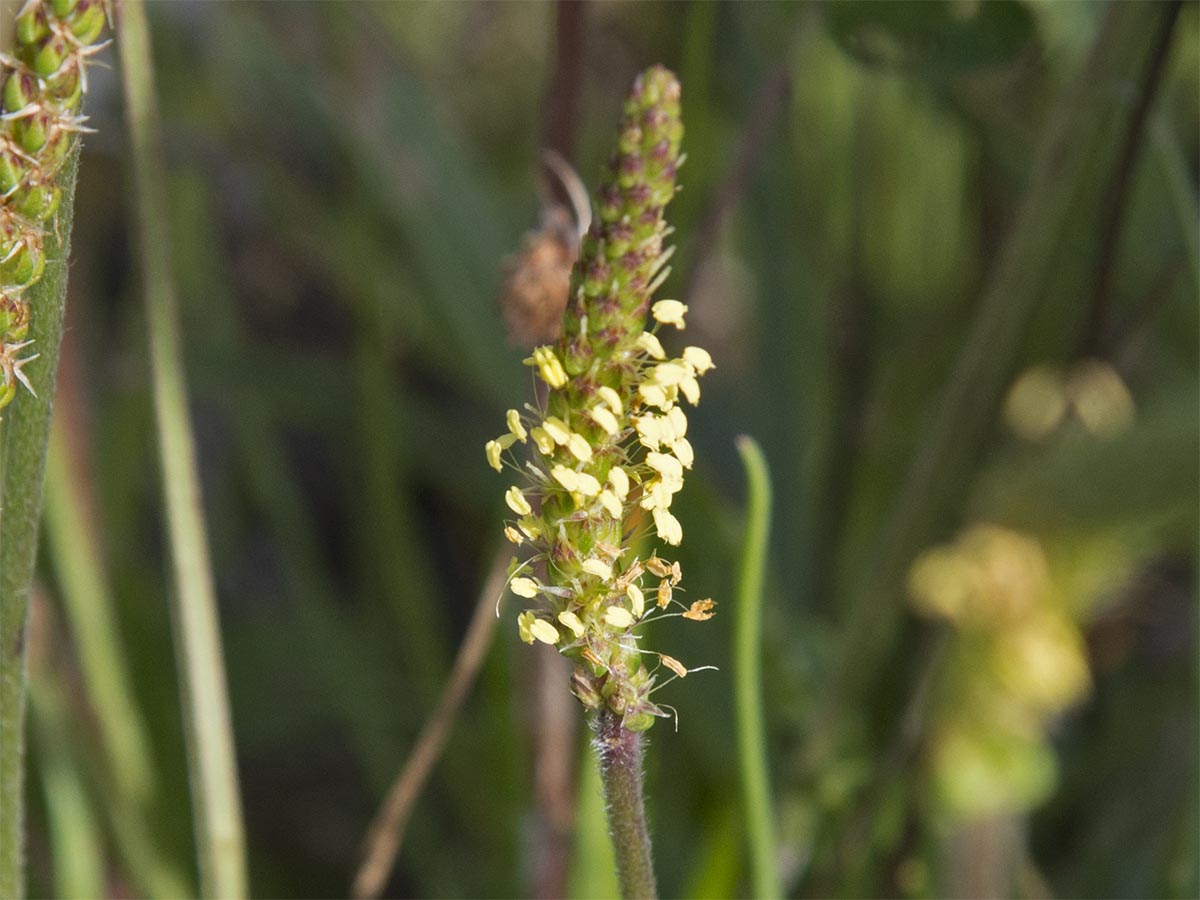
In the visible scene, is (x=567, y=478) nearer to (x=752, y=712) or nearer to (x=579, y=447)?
(x=579, y=447)

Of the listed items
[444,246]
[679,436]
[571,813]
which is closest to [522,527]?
[679,436]

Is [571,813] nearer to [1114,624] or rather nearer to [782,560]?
[782,560]

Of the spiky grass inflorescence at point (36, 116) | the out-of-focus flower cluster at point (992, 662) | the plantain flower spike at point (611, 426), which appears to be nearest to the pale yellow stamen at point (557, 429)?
the plantain flower spike at point (611, 426)

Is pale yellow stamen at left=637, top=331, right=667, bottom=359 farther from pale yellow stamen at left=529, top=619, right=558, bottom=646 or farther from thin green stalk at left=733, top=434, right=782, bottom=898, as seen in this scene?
thin green stalk at left=733, top=434, right=782, bottom=898

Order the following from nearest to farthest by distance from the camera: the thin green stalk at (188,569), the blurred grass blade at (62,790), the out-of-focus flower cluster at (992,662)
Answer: the thin green stalk at (188,569) → the blurred grass blade at (62,790) → the out-of-focus flower cluster at (992,662)

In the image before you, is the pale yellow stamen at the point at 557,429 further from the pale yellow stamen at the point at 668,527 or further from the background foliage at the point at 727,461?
the background foliage at the point at 727,461

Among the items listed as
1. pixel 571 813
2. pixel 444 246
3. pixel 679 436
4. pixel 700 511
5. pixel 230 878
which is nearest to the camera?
pixel 679 436

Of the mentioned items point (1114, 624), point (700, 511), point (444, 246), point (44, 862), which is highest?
point (444, 246)
